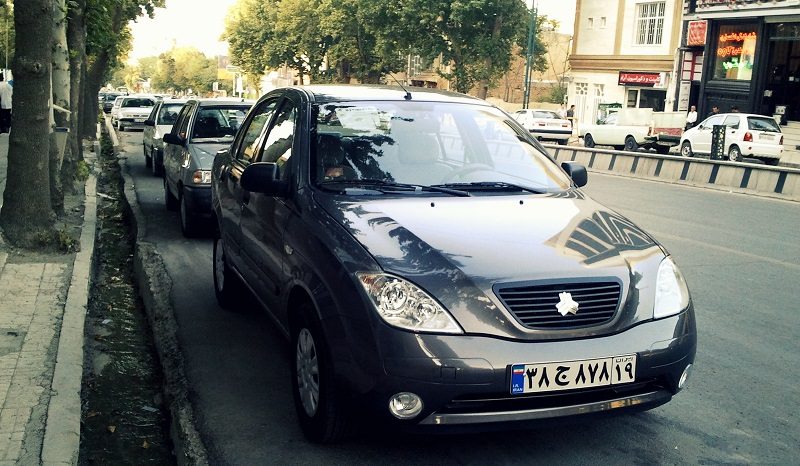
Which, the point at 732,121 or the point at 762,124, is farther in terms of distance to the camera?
the point at 732,121

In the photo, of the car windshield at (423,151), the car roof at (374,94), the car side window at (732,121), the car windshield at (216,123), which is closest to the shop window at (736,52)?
the car side window at (732,121)

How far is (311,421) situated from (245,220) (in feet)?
6.13

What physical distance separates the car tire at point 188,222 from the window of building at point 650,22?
37.3 m

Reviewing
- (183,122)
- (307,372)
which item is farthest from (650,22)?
(307,372)

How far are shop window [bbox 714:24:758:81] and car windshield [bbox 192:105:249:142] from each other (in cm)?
2799

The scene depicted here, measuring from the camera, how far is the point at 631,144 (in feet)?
105

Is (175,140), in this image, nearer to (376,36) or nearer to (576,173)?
(576,173)

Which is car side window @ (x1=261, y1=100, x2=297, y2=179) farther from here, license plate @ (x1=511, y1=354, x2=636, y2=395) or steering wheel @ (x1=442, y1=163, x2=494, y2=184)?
license plate @ (x1=511, y1=354, x2=636, y2=395)

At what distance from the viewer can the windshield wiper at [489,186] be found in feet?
16.0

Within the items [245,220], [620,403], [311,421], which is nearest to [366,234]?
[311,421]

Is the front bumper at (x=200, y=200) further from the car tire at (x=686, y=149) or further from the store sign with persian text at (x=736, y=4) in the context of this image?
the store sign with persian text at (x=736, y=4)

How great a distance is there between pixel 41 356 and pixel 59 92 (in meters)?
8.26

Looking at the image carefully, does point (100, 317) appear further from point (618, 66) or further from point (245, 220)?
point (618, 66)

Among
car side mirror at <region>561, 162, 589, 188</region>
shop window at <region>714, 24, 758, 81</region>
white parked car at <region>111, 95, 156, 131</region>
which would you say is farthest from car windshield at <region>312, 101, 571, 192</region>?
white parked car at <region>111, 95, 156, 131</region>
